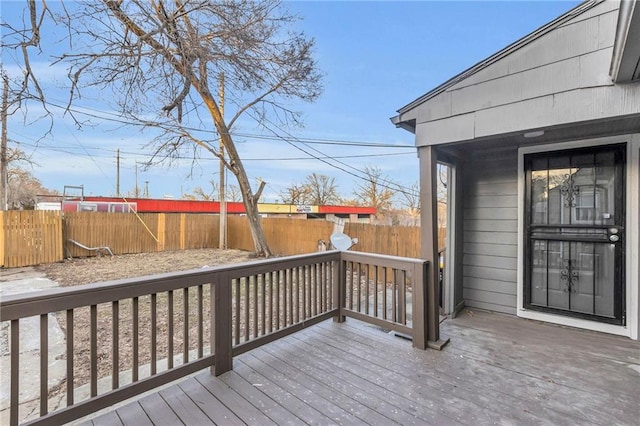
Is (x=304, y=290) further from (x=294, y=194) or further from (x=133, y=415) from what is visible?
(x=294, y=194)

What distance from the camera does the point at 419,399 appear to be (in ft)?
6.29

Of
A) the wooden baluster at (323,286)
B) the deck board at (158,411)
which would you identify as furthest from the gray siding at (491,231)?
the deck board at (158,411)

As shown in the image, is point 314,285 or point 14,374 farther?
point 314,285

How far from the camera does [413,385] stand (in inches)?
81.6

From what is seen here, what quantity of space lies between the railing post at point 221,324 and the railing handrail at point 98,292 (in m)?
0.06

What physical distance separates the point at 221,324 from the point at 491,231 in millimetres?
3055

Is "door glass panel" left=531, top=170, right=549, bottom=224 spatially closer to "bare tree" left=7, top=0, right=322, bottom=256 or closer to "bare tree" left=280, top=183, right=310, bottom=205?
"bare tree" left=7, top=0, right=322, bottom=256

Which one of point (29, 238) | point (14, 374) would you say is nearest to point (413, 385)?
point (14, 374)

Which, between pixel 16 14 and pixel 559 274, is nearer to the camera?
pixel 16 14

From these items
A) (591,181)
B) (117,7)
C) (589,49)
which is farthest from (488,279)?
(117,7)

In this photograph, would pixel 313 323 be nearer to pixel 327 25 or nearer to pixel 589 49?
pixel 589 49

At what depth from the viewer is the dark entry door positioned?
2.82 m

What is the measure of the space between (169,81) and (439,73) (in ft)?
30.2

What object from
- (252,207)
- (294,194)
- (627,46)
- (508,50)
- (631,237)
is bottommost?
(631,237)
